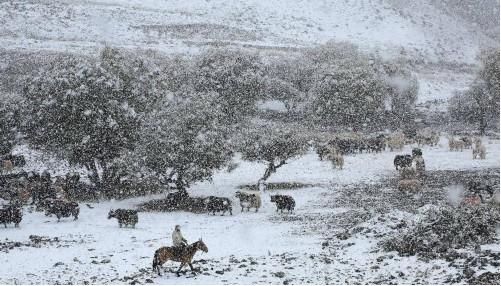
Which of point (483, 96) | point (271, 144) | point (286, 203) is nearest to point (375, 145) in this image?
point (271, 144)

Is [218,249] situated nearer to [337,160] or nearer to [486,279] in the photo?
[486,279]

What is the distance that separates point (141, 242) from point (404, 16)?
A: 115875 millimetres

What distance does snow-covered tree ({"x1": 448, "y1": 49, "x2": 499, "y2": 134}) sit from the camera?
6256cm

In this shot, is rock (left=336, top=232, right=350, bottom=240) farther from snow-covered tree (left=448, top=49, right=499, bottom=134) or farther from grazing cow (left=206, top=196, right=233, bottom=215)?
snow-covered tree (left=448, top=49, right=499, bottom=134)

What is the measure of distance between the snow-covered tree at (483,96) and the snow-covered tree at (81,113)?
1666 inches

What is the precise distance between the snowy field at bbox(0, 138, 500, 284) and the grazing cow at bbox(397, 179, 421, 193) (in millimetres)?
3980

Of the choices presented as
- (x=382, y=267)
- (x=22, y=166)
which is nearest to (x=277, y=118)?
(x=22, y=166)

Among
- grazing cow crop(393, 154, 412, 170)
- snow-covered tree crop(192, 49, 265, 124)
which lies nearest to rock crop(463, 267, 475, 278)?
grazing cow crop(393, 154, 412, 170)

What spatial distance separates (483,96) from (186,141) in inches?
1715

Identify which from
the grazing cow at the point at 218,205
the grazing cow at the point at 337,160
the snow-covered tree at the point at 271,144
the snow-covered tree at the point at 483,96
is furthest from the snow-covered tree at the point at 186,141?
the snow-covered tree at the point at 483,96

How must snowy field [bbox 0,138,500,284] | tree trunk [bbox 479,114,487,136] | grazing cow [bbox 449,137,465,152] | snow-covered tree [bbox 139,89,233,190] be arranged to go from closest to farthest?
snowy field [bbox 0,138,500,284] < snow-covered tree [bbox 139,89,233,190] < grazing cow [bbox 449,137,465,152] < tree trunk [bbox 479,114,487,136]

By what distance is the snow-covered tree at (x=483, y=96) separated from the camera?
62562 millimetres

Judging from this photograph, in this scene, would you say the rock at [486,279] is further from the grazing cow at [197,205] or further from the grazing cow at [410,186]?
the grazing cow at [410,186]

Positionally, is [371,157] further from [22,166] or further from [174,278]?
[174,278]
